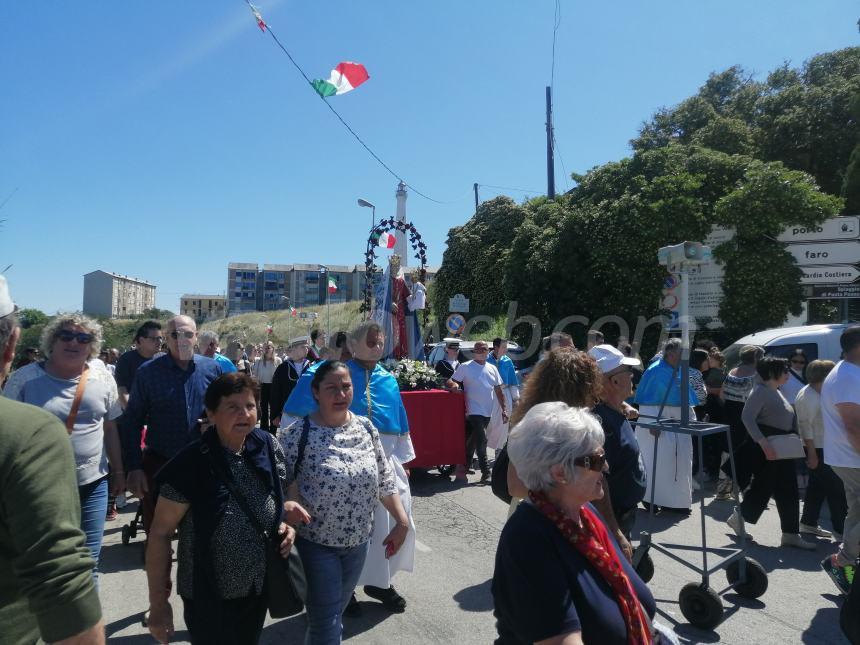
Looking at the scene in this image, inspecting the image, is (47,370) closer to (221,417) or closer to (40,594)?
(221,417)

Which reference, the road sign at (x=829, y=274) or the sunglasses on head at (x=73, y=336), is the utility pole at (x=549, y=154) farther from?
the sunglasses on head at (x=73, y=336)

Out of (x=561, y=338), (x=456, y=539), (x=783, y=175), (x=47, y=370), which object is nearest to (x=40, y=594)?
(x=47, y=370)

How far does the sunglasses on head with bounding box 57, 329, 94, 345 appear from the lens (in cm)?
363

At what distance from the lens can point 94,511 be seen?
3.61 meters

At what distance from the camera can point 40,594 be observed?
143 cm

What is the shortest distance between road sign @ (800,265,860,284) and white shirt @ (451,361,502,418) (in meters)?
10.2

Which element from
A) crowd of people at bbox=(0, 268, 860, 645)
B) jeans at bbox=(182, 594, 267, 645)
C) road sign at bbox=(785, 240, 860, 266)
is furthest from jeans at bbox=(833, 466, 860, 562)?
road sign at bbox=(785, 240, 860, 266)

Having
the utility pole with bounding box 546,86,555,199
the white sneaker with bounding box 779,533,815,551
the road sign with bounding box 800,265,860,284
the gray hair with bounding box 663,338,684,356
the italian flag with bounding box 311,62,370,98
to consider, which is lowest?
the white sneaker with bounding box 779,533,815,551

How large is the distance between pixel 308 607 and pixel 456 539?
10.5 ft

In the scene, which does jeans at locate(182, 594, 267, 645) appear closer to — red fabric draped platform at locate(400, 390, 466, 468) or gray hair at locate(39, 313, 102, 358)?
gray hair at locate(39, 313, 102, 358)

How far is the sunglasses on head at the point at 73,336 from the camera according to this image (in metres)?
3.63

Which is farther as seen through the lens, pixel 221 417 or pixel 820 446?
pixel 820 446

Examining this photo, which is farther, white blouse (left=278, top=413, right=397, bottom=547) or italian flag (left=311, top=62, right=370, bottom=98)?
italian flag (left=311, top=62, right=370, bottom=98)

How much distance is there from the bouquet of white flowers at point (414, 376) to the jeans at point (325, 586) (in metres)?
5.06
